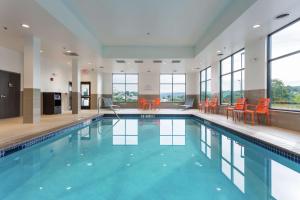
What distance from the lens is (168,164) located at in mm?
3254

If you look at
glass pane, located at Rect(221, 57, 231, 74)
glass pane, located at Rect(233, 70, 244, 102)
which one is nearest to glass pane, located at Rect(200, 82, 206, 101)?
glass pane, located at Rect(221, 57, 231, 74)

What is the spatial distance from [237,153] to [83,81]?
12.0m

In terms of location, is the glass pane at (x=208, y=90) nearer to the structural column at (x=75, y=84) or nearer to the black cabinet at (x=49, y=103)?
the structural column at (x=75, y=84)

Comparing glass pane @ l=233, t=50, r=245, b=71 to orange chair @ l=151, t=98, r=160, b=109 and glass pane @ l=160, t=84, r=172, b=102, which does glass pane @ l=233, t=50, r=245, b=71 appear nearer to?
orange chair @ l=151, t=98, r=160, b=109

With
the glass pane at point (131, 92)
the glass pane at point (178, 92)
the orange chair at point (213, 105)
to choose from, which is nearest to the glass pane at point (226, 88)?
the orange chair at point (213, 105)

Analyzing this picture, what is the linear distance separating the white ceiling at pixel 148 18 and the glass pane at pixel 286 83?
208cm

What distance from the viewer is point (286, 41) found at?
17.5 ft

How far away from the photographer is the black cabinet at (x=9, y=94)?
7457 mm

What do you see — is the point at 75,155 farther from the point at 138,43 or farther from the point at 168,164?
the point at 138,43

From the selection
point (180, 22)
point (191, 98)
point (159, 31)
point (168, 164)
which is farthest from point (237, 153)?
point (191, 98)

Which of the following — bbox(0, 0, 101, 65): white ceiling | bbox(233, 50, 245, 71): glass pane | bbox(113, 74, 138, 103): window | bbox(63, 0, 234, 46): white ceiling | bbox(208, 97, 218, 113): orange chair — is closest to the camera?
bbox(0, 0, 101, 65): white ceiling

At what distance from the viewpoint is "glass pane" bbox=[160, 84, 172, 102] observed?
49.2ft

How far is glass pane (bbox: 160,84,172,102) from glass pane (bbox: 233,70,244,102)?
6753 millimetres

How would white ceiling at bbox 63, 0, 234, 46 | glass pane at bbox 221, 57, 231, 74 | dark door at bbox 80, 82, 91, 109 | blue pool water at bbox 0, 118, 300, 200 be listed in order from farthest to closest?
1. dark door at bbox 80, 82, 91, 109
2. glass pane at bbox 221, 57, 231, 74
3. white ceiling at bbox 63, 0, 234, 46
4. blue pool water at bbox 0, 118, 300, 200
